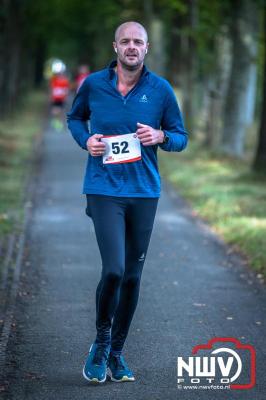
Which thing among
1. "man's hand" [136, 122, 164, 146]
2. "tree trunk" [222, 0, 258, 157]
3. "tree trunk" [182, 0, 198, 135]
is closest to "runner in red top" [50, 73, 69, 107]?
"tree trunk" [182, 0, 198, 135]

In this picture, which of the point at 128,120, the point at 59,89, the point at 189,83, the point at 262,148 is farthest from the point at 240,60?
the point at 59,89

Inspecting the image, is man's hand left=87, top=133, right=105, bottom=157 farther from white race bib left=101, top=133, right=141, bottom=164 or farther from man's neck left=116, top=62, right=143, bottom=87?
man's neck left=116, top=62, right=143, bottom=87

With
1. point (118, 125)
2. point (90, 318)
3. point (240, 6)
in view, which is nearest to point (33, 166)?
point (240, 6)

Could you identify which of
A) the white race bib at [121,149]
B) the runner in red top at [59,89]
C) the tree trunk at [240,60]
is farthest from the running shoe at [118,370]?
the runner in red top at [59,89]

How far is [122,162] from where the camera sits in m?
5.99

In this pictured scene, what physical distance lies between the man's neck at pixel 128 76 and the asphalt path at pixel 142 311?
198cm

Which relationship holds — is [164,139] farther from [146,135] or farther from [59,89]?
[59,89]

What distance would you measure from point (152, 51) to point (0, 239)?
1014 inches

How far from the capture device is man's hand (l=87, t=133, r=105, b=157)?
5.93m

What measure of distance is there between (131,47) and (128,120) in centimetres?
46

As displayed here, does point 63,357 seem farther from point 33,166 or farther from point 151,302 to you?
point 33,166

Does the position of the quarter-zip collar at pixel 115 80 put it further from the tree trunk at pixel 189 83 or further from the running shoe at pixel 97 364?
the tree trunk at pixel 189 83

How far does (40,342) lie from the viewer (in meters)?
7.24

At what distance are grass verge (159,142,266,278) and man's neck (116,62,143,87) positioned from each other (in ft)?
15.0
